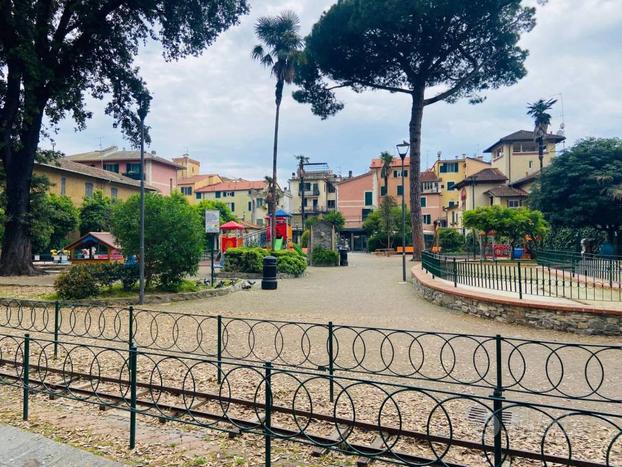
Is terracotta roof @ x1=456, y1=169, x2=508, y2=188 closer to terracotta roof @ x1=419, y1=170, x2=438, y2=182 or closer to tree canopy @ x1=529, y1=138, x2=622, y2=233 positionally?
terracotta roof @ x1=419, y1=170, x2=438, y2=182

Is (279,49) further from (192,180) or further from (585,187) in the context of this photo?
(192,180)

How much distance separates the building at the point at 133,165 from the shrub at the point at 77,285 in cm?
4628

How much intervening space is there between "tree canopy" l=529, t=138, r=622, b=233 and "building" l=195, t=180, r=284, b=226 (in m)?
44.8

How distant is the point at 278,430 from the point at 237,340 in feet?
13.0

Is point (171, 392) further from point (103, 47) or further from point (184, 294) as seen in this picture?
point (103, 47)

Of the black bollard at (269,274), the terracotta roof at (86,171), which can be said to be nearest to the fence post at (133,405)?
the black bollard at (269,274)

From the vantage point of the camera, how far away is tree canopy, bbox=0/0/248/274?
1867 centimetres

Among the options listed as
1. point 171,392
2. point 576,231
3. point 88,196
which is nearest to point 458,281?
point 171,392

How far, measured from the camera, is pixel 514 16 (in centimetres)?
2662

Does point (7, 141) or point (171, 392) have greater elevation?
point (7, 141)

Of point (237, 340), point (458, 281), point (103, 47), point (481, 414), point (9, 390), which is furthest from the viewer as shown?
point (103, 47)

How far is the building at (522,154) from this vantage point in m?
51.3

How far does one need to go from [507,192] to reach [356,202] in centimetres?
2502

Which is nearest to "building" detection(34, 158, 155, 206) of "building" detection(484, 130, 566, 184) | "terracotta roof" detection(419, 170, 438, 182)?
"terracotta roof" detection(419, 170, 438, 182)
